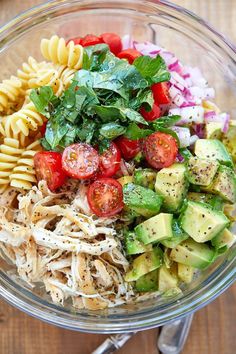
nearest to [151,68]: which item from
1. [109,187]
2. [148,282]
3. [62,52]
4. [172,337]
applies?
[62,52]

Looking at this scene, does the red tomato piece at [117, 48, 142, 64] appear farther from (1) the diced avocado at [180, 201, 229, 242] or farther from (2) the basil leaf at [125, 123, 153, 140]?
(1) the diced avocado at [180, 201, 229, 242]

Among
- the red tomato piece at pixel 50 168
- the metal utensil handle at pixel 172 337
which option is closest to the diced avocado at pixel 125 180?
the red tomato piece at pixel 50 168

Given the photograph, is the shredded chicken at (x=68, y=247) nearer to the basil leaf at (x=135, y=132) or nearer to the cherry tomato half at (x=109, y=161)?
the cherry tomato half at (x=109, y=161)

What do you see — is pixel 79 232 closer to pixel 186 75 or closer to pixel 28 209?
pixel 28 209

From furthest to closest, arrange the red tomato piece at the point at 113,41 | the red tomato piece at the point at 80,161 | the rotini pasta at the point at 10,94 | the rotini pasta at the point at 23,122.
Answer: the red tomato piece at the point at 113,41 → the rotini pasta at the point at 10,94 → the rotini pasta at the point at 23,122 → the red tomato piece at the point at 80,161

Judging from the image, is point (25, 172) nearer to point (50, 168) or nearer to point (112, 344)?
point (50, 168)

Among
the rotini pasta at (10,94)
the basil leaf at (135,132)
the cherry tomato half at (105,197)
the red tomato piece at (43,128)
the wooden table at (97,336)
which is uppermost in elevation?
the rotini pasta at (10,94)

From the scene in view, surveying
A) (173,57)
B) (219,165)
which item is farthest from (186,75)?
(219,165)

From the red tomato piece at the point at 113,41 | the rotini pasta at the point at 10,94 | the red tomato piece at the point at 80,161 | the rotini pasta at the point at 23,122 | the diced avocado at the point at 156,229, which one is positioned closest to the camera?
the diced avocado at the point at 156,229

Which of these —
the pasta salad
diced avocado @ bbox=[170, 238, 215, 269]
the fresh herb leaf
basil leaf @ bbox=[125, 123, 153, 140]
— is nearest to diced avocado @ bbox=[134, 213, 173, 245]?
the pasta salad
